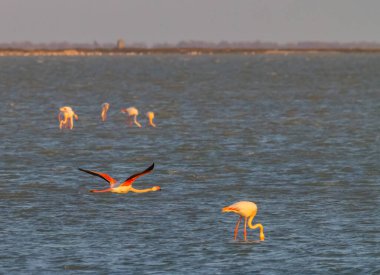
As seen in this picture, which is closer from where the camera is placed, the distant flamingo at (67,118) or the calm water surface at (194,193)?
the calm water surface at (194,193)

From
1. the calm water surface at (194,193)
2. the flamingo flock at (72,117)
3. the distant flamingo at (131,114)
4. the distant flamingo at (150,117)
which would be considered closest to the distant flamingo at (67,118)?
the flamingo flock at (72,117)

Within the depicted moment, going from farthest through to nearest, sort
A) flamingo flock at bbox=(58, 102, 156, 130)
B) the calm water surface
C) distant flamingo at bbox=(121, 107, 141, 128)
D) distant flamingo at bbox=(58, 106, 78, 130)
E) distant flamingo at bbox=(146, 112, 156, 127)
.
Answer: distant flamingo at bbox=(121, 107, 141, 128) → distant flamingo at bbox=(146, 112, 156, 127) → flamingo flock at bbox=(58, 102, 156, 130) → distant flamingo at bbox=(58, 106, 78, 130) → the calm water surface

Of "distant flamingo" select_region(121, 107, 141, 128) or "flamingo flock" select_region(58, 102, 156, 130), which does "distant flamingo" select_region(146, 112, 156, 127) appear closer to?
"flamingo flock" select_region(58, 102, 156, 130)

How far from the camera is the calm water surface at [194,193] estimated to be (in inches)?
864

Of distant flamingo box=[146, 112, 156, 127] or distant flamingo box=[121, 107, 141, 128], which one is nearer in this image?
distant flamingo box=[146, 112, 156, 127]

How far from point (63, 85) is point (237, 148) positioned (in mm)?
56776

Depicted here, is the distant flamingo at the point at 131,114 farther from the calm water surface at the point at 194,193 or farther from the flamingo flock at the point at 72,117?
the calm water surface at the point at 194,193

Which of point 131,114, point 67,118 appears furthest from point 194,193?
point 131,114

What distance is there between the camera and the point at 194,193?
29.7m

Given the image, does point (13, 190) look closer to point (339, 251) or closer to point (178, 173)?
point (178, 173)

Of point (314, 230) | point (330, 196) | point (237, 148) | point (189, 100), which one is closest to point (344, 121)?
point (237, 148)

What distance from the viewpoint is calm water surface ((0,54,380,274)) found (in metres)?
22.0

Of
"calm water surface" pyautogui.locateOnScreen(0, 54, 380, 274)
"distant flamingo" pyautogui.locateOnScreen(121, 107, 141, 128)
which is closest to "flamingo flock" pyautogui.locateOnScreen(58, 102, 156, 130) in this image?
"distant flamingo" pyautogui.locateOnScreen(121, 107, 141, 128)

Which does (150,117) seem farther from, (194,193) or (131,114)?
(194,193)
